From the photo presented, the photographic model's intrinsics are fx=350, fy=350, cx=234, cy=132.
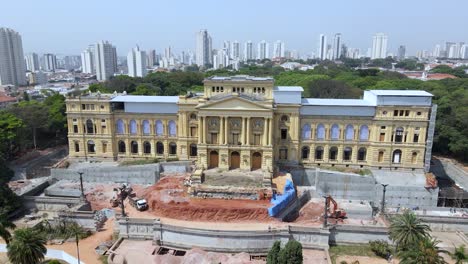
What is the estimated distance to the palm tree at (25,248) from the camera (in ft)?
86.8

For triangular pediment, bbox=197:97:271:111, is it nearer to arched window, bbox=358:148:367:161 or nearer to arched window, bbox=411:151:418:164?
arched window, bbox=358:148:367:161

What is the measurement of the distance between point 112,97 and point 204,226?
2653 centimetres

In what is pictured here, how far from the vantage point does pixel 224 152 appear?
155 ft

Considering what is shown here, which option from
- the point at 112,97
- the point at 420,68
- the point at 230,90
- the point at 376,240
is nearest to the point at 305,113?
the point at 230,90

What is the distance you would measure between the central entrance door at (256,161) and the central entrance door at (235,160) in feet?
6.76

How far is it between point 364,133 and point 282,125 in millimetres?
11204

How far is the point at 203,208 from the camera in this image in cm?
3888

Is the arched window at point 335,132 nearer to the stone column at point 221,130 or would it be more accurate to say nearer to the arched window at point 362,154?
the arched window at point 362,154

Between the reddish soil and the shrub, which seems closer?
the shrub

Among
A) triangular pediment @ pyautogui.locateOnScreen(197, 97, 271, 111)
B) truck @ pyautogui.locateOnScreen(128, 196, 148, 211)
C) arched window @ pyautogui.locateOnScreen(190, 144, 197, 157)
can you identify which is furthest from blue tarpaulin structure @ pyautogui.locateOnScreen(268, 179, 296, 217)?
arched window @ pyautogui.locateOnScreen(190, 144, 197, 157)

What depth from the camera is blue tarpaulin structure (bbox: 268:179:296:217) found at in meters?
37.9

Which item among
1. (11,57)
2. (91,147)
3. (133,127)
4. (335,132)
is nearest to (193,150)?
(133,127)

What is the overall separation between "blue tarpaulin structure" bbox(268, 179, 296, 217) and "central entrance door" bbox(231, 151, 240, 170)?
8.20 m

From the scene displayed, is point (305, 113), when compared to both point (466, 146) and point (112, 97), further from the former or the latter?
point (112, 97)
